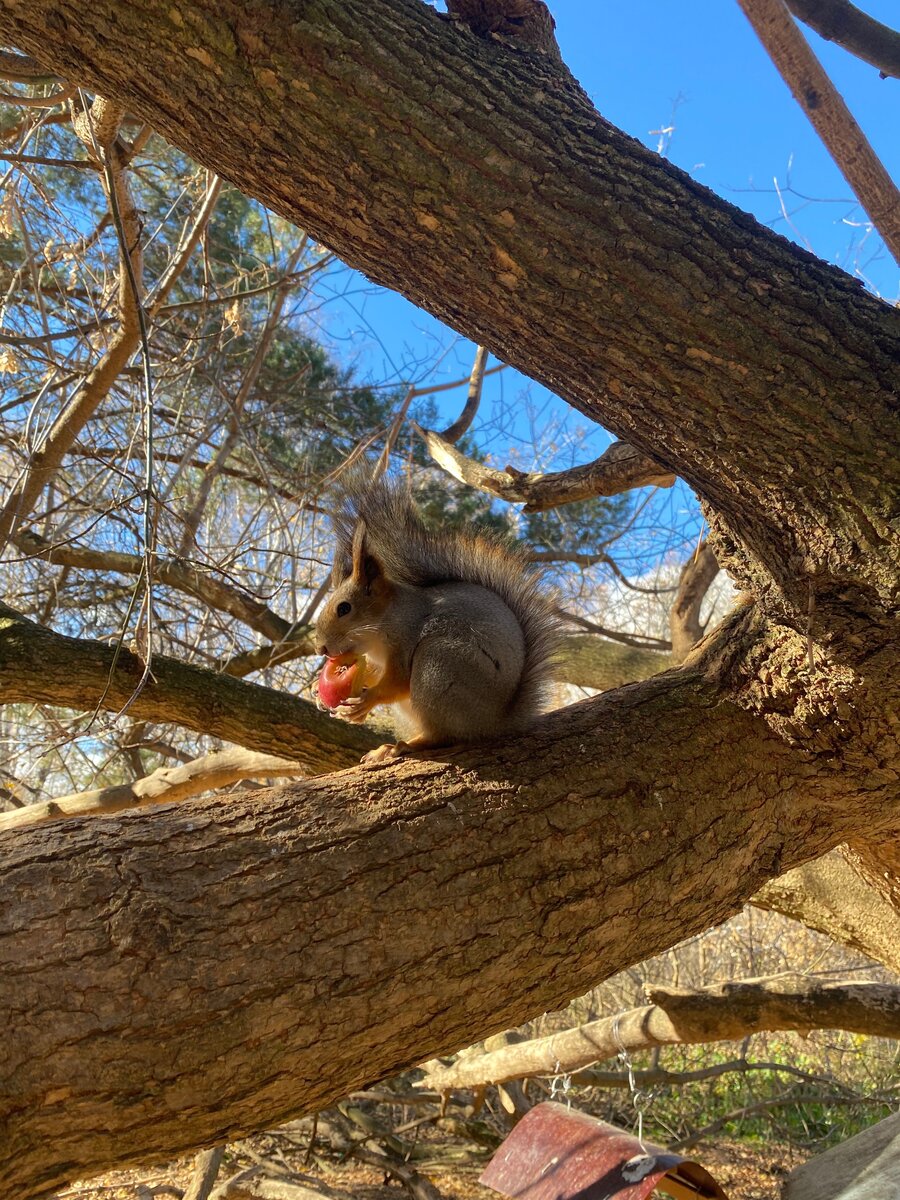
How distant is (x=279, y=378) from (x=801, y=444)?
4289 mm

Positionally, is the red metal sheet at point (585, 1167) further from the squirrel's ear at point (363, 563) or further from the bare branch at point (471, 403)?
the bare branch at point (471, 403)

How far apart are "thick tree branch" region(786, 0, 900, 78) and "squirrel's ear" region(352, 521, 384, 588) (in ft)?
5.73

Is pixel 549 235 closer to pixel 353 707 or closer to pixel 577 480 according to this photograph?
pixel 353 707

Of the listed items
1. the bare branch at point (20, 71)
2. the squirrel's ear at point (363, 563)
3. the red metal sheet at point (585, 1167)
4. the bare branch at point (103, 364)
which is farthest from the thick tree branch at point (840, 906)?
the bare branch at point (20, 71)

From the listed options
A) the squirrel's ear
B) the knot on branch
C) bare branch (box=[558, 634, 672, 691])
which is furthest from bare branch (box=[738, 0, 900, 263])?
bare branch (box=[558, 634, 672, 691])

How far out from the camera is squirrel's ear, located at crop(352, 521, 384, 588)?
228 cm

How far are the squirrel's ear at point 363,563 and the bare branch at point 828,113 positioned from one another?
72.0 inches

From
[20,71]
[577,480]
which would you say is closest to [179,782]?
[577,480]

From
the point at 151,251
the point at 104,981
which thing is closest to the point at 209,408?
the point at 151,251

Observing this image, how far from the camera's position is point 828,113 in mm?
2711

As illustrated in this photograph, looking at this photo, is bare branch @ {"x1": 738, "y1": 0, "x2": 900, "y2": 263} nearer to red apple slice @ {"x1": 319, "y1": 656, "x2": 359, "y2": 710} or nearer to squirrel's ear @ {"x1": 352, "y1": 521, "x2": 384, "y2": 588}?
squirrel's ear @ {"x1": 352, "y1": 521, "x2": 384, "y2": 588}

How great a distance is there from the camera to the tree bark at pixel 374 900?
1.19 m

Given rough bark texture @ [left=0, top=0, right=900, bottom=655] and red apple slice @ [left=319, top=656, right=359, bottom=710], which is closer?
rough bark texture @ [left=0, top=0, right=900, bottom=655]

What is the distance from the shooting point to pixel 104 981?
3.97 feet
